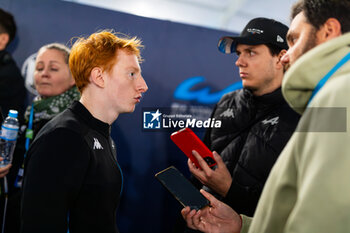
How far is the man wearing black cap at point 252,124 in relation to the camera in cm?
114

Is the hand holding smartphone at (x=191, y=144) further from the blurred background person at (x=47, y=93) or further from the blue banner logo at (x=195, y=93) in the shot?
the blurred background person at (x=47, y=93)

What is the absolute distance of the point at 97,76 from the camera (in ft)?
3.16

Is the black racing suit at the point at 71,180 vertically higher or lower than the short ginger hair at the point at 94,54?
lower

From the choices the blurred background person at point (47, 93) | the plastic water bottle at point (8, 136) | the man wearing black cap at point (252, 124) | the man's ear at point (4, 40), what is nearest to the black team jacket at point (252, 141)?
the man wearing black cap at point (252, 124)

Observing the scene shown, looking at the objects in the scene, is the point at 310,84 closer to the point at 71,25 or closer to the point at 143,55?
the point at 143,55

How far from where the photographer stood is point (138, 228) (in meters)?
1.50

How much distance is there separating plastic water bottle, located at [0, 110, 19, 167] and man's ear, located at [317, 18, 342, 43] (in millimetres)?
1325

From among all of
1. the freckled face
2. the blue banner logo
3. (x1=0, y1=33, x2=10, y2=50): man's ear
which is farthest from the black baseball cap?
(x1=0, y1=33, x2=10, y2=50): man's ear

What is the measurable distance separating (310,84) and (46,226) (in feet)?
2.62

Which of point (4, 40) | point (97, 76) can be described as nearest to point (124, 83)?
point (97, 76)

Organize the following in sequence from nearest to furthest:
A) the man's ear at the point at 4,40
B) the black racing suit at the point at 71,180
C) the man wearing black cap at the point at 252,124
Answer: the black racing suit at the point at 71,180 < the man wearing black cap at the point at 252,124 < the man's ear at the point at 4,40

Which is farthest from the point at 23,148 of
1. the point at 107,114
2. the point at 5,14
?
the point at 107,114

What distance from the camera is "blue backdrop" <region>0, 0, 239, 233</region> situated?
4.24ft

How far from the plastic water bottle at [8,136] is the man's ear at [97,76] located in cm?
61
